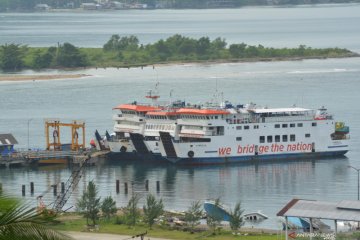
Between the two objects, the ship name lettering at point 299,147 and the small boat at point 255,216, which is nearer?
the small boat at point 255,216

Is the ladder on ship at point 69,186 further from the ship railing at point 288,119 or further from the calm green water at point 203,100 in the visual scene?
the ship railing at point 288,119

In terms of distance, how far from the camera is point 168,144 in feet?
192

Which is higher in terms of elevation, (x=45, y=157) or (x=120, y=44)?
(x=120, y=44)

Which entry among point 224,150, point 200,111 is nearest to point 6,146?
point 200,111

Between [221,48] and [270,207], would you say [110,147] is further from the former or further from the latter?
[221,48]

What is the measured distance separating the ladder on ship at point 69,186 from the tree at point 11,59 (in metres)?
71.9

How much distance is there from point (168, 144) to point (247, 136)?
375 centimetres

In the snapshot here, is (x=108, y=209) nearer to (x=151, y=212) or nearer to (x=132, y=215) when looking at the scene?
(x=132, y=215)

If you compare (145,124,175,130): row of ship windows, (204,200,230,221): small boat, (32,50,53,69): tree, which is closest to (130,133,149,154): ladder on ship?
(145,124,175,130): row of ship windows

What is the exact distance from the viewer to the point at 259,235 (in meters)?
→ 34.2

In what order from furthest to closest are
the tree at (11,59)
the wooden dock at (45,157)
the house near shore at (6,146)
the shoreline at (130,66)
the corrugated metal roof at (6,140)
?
the tree at (11,59) < the shoreline at (130,66) < the corrugated metal roof at (6,140) < the house near shore at (6,146) < the wooden dock at (45,157)

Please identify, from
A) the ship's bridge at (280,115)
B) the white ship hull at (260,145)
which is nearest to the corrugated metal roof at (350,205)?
the white ship hull at (260,145)

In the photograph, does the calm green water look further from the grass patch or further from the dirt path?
the dirt path

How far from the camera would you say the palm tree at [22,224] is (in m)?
11.5
